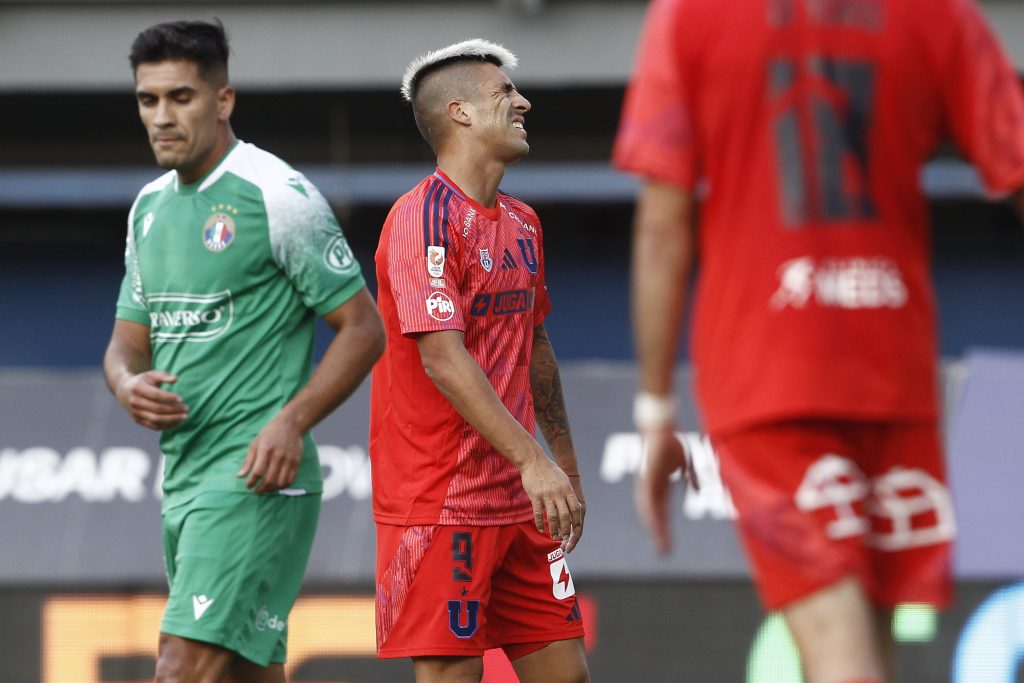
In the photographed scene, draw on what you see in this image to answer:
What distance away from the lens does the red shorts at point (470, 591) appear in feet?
12.9

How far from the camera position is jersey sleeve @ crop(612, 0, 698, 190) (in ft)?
9.15

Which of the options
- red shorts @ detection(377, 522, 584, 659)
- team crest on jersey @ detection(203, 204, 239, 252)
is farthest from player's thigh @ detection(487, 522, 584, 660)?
team crest on jersey @ detection(203, 204, 239, 252)

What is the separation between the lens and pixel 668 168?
2781 millimetres

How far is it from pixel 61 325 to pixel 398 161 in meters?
2.84

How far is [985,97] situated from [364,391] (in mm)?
5396

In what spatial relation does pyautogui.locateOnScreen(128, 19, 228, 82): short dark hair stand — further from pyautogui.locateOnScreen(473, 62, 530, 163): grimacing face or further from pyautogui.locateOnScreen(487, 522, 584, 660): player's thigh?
pyautogui.locateOnScreen(487, 522, 584, 660): player's thigh

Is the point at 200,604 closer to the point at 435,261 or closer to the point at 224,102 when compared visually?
the point at 435,261

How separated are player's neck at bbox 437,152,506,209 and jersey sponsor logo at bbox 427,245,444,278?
28 cm

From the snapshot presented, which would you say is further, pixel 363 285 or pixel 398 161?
pixel 398 161

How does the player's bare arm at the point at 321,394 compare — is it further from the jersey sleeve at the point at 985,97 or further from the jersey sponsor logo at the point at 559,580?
the jersey sleeve at the point at 985,97

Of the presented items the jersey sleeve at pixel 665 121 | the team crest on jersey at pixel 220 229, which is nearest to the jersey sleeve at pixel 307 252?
the team crest on jersey at pixel 220 229

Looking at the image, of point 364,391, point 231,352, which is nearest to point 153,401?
point 231,352

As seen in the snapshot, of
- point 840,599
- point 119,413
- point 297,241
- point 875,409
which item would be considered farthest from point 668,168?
point 119,413

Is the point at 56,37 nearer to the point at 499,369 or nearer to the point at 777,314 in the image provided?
the point at 499,369
